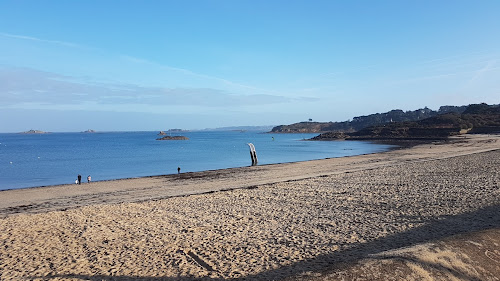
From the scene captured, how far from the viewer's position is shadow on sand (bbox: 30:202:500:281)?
582 cm

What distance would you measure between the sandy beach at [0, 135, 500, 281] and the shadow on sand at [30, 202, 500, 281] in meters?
0.02

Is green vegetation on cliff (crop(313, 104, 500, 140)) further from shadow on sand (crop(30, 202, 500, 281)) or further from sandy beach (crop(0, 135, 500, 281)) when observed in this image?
shadow on sand (crop(30, 202, 500, 281))

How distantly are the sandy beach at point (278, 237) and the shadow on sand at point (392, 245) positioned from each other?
2 cm

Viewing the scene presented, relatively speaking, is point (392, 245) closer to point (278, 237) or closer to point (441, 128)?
point (278, 237)

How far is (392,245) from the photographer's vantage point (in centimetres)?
703

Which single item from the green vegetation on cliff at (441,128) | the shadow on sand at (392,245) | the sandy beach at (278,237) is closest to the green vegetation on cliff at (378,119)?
the green vegetation on cliff at (441,128)

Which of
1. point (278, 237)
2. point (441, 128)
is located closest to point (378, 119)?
point (441, 128)

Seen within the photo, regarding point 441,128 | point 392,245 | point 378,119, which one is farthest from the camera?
point 378,119

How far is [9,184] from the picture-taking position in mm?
27453

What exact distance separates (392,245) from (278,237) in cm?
255

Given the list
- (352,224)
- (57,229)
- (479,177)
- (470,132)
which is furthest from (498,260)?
(470,132)

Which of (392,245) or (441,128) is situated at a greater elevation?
(441,128)

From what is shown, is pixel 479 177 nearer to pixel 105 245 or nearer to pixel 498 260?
pixel 498 260

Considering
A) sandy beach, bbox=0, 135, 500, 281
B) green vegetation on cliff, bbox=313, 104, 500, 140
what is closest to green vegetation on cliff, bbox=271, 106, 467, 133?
green vegetation on cliff, bbox=313, 104, 500, 140
